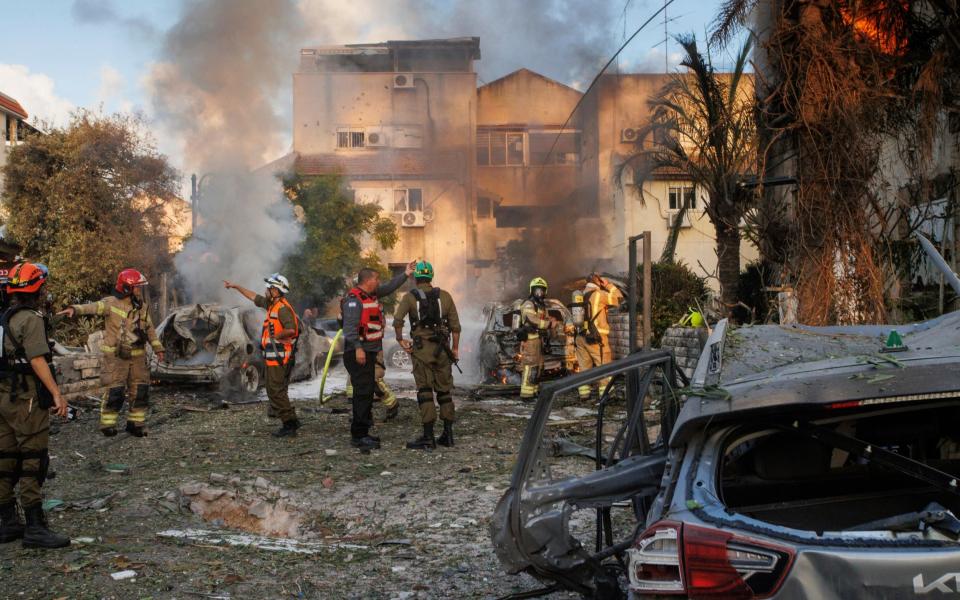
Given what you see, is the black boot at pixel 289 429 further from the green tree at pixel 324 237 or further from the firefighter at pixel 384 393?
the green tree at pixel 324 237

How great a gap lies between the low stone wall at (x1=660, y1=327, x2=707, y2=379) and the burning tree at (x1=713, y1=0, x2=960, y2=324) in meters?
2.14

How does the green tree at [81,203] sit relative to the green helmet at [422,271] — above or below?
above

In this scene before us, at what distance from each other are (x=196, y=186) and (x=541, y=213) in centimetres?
1611

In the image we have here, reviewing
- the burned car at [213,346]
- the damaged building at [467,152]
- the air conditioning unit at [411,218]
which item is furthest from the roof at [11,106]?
the burned car at [213,346]

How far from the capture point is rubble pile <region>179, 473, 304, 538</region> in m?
6.67

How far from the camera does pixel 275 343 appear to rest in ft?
32.9

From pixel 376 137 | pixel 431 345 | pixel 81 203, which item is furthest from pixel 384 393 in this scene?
pixel 376 137

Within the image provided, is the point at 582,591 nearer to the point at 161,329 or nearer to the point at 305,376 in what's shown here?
the point at 161,329

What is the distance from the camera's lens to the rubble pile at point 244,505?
667cm

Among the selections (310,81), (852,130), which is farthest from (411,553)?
(310,81)

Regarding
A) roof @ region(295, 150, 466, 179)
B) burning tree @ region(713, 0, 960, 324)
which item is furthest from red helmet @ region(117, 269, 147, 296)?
roof @ region(295, 150, 466, 179)

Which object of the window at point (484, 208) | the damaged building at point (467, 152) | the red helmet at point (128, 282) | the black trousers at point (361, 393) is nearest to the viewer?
the black trousers at point (361, 393)

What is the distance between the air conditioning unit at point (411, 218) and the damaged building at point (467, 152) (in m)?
0.05

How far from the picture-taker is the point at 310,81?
38781 millimetres
